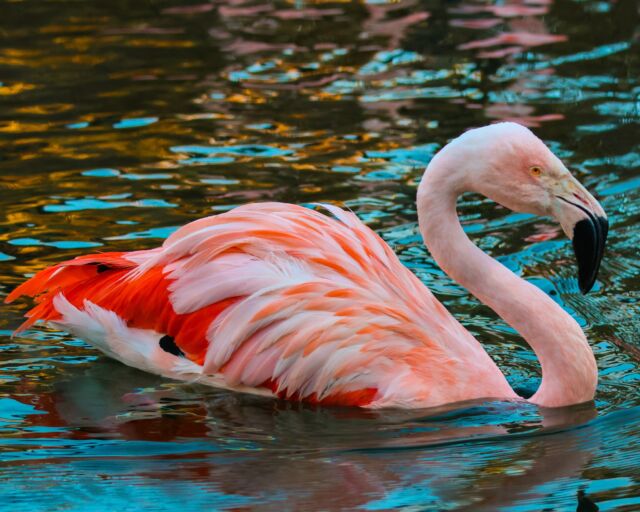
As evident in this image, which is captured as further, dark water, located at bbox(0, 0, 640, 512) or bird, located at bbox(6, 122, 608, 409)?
bird, located at bbox(6, 122, 608, 409)

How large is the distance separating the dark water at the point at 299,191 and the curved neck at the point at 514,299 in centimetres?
13

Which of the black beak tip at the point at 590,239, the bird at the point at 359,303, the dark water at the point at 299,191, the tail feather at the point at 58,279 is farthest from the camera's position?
the tail feather at the point at 58,279

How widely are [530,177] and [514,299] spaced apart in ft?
1.69

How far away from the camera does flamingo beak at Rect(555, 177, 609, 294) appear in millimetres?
5242

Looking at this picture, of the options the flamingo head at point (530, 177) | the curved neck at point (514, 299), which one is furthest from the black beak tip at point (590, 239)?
the curved neck at point (514, 299)

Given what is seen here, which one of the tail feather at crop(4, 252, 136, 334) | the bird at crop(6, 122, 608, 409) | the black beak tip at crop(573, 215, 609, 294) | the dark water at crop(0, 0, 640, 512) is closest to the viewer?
the dark water at crop(0, 0, 640, 512)

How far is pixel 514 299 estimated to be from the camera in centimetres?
549

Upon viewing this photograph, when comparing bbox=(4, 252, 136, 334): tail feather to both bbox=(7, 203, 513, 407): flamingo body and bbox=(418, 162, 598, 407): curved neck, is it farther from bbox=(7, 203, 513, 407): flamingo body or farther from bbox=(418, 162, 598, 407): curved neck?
bbox=(418, 162, 598, 407): curved neck

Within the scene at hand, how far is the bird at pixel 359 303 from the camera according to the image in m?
5.34

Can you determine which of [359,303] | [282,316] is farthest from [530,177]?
[282,316]

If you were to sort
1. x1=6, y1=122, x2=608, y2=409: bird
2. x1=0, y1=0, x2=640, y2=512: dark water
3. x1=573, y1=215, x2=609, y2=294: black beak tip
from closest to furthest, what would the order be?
x1=0, y1=0, x2=640, y2=512: dark water < x1=573, y1=215, x2=609, y2=294: black beak tip < x1=6, y1=122, x2=608, y2=409: bird

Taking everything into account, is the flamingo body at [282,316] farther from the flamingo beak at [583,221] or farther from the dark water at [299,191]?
the flamingo beak at [583,221]

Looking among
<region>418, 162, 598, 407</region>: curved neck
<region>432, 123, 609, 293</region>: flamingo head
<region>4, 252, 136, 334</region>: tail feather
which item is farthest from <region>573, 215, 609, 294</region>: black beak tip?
<region>4, 252, 136, 334</region>: tail feather

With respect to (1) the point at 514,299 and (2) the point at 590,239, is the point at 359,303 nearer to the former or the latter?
(1) the point at 514,299
